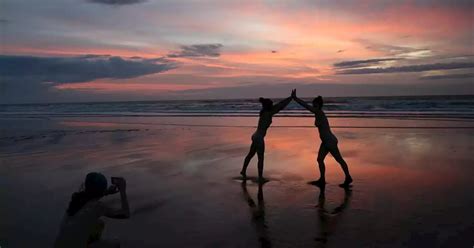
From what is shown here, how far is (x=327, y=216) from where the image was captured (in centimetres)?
634

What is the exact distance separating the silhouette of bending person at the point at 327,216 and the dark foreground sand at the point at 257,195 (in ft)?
0.05

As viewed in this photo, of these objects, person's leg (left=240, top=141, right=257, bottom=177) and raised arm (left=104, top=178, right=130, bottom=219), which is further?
person's leg (left=240, top=141, right=257, bottom=177)

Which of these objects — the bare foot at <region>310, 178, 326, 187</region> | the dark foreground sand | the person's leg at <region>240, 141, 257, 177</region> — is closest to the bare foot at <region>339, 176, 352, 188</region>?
the dark foreground sand

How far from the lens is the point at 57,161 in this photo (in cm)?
1185

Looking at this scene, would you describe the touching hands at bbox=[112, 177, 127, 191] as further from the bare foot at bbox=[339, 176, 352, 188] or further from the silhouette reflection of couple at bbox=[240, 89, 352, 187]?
the bare foot at bbox=[339, 176, 352, 188]

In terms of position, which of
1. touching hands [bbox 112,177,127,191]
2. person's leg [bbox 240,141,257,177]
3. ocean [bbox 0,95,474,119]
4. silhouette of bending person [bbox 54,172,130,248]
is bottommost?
ocean [bbox 0,95,474,119]

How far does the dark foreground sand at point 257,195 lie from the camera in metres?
5.58

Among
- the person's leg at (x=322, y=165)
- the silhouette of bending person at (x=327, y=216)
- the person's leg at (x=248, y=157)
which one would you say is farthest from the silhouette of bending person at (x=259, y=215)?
the person's leg at (x=322, y=165)

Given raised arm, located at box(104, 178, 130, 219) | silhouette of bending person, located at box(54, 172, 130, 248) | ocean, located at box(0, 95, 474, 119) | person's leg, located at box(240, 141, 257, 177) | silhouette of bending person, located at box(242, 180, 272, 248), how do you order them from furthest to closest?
ocean, located at box(0, 95, 474, 119), person's leg, located at box(240, 141, 257, 177), silhouette of bending person, located at box(242, 180, 272, 248), raised arm, located at box(104, 178, 130, 219), silhouette of bending person, located at box(54, 172, 130, 248)

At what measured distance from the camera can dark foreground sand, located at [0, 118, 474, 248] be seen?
5578 millimetres

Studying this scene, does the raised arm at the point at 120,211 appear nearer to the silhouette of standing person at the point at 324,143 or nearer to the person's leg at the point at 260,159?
the person's leg at the point at 260,159

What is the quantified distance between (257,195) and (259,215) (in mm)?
1262

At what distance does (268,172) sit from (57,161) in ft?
20.3

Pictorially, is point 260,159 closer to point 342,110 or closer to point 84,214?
point 84,214
